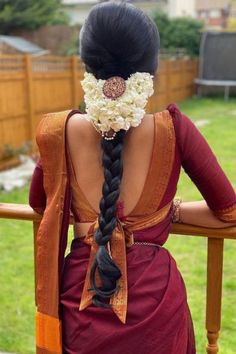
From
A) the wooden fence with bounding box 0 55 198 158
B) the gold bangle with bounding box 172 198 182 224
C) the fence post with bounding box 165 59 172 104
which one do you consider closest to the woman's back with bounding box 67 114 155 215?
the gold bangle with bounding box 172 198 182 224

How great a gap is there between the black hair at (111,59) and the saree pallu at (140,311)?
6 cm

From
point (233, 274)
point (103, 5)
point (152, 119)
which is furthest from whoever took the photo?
point (233, 274)

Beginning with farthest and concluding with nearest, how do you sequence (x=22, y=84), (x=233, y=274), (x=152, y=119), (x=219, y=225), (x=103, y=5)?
1. (x=22, y=84)
2. (x=233, y=274)
3. (x=219, y=225)
4. (x=152, y=119)
5. (x=103, y=5)

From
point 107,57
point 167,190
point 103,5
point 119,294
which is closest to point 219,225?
point 167,190

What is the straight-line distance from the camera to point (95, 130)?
4.80 feet

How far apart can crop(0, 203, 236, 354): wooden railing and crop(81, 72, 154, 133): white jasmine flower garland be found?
19.2 inches

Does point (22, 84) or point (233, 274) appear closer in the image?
point (233, 274)

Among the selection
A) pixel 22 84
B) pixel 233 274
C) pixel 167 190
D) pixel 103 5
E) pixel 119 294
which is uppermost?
pixel 103 5

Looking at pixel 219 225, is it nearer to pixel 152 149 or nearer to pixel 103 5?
pixel 152 149

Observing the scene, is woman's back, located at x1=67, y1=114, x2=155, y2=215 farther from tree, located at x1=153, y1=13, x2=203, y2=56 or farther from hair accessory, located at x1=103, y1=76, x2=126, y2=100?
tree, located at x1=153, y1=13, x2=203, y2=56

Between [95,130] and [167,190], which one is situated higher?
[95,130]

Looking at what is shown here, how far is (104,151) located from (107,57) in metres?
0.24

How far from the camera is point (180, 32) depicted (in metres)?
19.1

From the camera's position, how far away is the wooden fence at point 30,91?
26.5 ft
